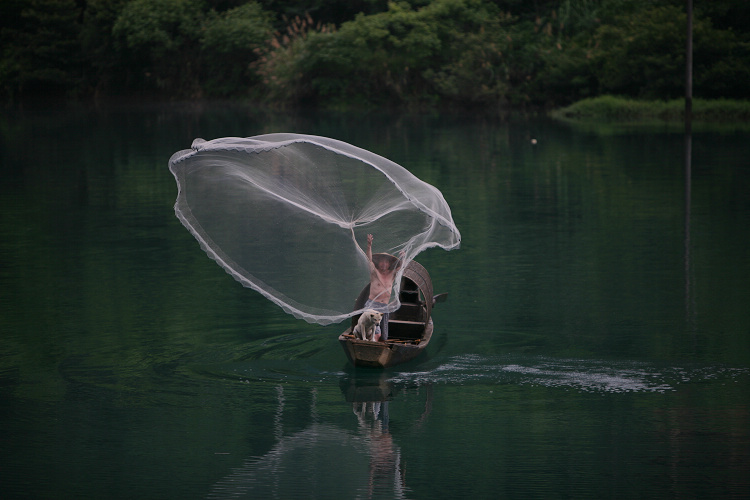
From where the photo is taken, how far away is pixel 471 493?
9320mm

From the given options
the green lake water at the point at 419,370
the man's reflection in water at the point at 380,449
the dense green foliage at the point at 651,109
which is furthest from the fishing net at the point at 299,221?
the dense green foliage at the point at 651,109

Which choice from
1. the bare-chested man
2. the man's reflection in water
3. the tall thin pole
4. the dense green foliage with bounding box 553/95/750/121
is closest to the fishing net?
the bare-chested man

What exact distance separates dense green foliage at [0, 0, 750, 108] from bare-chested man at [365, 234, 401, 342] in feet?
124

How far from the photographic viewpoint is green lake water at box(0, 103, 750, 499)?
9820mm

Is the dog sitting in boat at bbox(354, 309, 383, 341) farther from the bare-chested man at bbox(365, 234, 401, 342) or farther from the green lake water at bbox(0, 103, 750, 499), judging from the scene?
the green lake water at bbox(0, 103, 750, 499)

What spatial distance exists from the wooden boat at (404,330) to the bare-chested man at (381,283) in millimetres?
164

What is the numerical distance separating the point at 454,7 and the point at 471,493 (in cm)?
5215

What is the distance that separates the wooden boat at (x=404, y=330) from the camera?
12.3 metres

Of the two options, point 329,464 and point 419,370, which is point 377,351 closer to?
point 419,370

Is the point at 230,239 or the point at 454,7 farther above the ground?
the point at 454,7

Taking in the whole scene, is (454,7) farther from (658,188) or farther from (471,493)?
(471,493)

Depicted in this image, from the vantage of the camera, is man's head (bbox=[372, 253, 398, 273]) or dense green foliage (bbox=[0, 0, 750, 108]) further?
dense green foliage (bbox=[0, 0, 750, 108])

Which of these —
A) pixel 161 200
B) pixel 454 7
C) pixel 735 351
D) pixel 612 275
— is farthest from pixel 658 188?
pixel 454 7

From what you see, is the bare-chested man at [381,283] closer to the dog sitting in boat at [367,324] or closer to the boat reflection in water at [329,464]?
the dog sitting in boat at [367,324]
